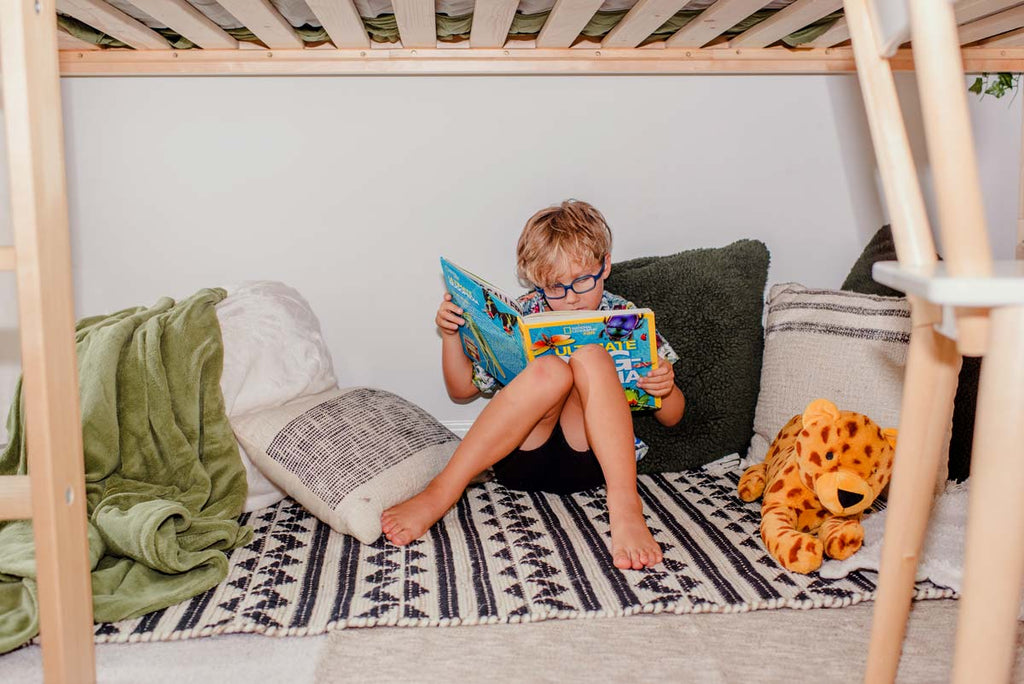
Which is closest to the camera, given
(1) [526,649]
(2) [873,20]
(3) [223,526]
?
(2) [873,20]

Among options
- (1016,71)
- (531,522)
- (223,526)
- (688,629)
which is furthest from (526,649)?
(1016,71)

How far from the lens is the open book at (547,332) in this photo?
1246 millimetres

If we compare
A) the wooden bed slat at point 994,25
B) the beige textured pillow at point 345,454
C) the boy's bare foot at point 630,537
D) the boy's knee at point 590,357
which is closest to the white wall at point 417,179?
the wooden bed slat at point 994,25

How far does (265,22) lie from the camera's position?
1.37m

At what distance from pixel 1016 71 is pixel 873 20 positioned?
1.26m

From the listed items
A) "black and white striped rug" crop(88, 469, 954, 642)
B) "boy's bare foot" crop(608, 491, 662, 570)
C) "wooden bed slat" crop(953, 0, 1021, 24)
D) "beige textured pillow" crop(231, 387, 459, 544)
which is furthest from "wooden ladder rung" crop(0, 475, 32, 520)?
"wooden bed slat" crop(953, 0, 1021, 24)

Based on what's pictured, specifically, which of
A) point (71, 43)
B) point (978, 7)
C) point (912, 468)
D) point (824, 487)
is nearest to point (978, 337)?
point (912, 468)

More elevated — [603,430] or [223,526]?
[603,430]

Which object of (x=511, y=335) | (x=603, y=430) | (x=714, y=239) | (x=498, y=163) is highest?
(x=498, y=163)

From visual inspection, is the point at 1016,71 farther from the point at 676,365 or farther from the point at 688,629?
the point at 688,629

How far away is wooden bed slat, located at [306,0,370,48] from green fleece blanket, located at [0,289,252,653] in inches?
18.6

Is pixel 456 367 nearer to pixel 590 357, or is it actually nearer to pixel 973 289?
pixel 590 357

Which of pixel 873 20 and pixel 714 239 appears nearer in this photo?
pixel 873 20

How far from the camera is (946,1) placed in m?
0.52
